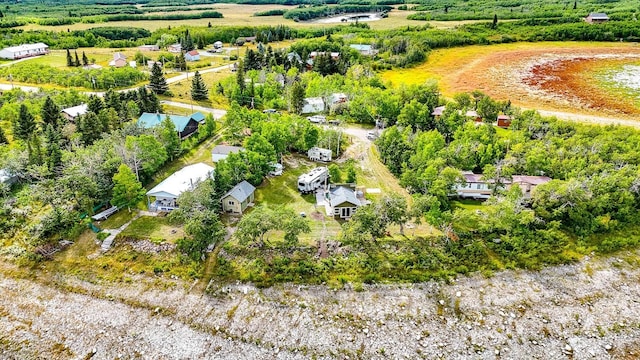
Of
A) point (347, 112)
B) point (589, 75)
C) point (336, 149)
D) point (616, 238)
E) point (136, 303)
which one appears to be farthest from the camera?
point (589, 75)

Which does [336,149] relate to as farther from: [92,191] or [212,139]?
[92,191]

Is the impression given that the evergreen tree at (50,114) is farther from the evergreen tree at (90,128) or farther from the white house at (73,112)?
the evergreen tree at (90,128)

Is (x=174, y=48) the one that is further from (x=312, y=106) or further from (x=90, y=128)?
(x=90, y=128)

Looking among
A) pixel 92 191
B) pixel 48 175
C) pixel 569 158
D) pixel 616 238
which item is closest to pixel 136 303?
pixel 92 191

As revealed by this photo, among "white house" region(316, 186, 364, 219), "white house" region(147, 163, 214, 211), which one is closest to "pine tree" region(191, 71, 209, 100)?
"white house" region(147, 163, 214, 211)

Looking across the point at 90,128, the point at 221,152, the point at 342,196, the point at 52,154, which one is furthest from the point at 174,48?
the point at 342,196

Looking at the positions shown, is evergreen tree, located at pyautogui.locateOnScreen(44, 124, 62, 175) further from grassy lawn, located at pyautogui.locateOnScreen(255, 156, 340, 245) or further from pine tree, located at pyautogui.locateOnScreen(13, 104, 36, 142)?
grassy lawn, located at pyautogui.locateOnScreen(255, 156, 340, 245)
